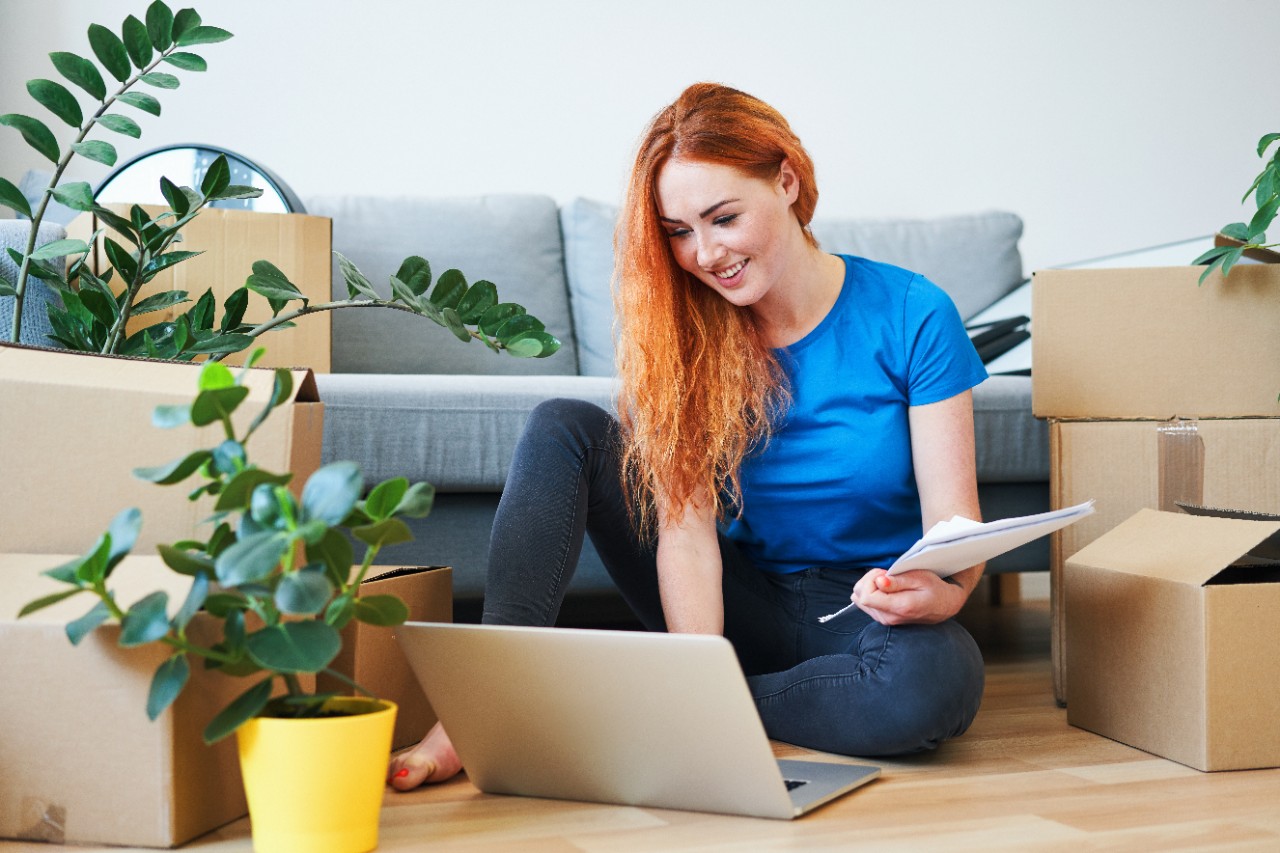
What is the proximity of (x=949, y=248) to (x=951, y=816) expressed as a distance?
1715 mm

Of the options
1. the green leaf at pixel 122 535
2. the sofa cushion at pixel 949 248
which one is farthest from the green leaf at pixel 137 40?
the sofa cushion at pixel 949 248

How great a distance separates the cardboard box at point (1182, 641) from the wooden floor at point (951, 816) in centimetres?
3

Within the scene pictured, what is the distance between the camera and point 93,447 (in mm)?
963

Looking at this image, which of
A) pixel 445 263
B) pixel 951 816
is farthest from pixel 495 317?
pixel 445 263

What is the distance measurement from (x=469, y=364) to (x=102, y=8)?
1.05 m

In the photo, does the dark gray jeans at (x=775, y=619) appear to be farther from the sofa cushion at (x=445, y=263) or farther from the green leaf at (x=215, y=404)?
the sofa cushion at (x=445, y=263)

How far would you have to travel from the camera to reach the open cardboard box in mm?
896

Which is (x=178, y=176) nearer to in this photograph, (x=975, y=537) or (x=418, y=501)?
(x=418, y=501)

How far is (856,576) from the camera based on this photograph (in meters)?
1.36

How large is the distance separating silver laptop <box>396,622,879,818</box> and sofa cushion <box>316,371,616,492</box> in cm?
62

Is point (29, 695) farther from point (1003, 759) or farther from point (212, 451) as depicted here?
point (1003, 759)

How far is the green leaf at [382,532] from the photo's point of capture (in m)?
0.83

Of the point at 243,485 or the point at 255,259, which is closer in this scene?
the point at 243,485

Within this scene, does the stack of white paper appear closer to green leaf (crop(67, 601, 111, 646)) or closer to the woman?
the woman
